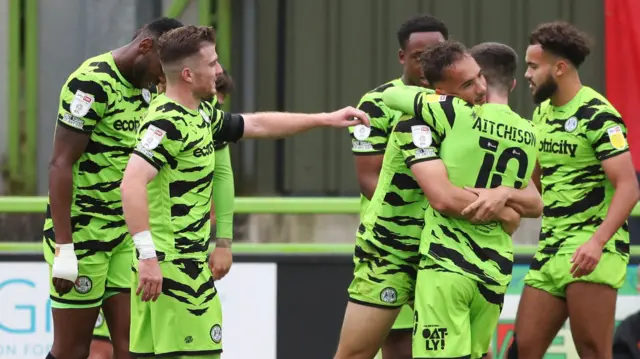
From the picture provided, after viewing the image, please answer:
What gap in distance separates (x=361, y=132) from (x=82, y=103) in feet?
4.25

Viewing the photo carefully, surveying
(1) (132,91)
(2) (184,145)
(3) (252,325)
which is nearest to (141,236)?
(2) (184,145)

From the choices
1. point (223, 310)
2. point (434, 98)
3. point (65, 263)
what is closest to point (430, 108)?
point (434, 98)

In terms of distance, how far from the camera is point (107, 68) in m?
6.32

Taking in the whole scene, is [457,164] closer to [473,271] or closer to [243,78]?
[473,271]

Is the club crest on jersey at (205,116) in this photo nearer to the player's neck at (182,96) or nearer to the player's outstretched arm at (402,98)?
the player's neck at (182,96)

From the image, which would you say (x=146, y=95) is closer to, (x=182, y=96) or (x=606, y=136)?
(x=182, y=96)

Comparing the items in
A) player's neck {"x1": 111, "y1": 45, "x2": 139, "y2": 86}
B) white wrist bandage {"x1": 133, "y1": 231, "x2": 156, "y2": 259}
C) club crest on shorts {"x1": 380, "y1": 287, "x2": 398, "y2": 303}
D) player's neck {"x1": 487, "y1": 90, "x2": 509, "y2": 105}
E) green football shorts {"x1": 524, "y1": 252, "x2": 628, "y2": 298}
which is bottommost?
club crest on shorts {"x1": 380, "y1": 287, "x2": 398, "y2": 303}

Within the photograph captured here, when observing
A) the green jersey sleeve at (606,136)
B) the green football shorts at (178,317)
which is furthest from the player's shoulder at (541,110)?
the green football shorts at (178,317)

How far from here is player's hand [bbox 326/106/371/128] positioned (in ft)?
19.6

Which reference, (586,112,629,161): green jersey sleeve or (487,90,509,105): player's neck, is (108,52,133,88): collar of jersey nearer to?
(487,90,509,105): player's neck

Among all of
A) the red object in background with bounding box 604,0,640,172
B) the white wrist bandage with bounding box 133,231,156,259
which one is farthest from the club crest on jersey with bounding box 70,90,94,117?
the red object in background with bounding box 604,0,640,172

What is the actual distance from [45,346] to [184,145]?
2.82 metres

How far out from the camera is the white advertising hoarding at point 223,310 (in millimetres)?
8062

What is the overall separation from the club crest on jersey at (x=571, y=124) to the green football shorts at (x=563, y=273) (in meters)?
0.60
